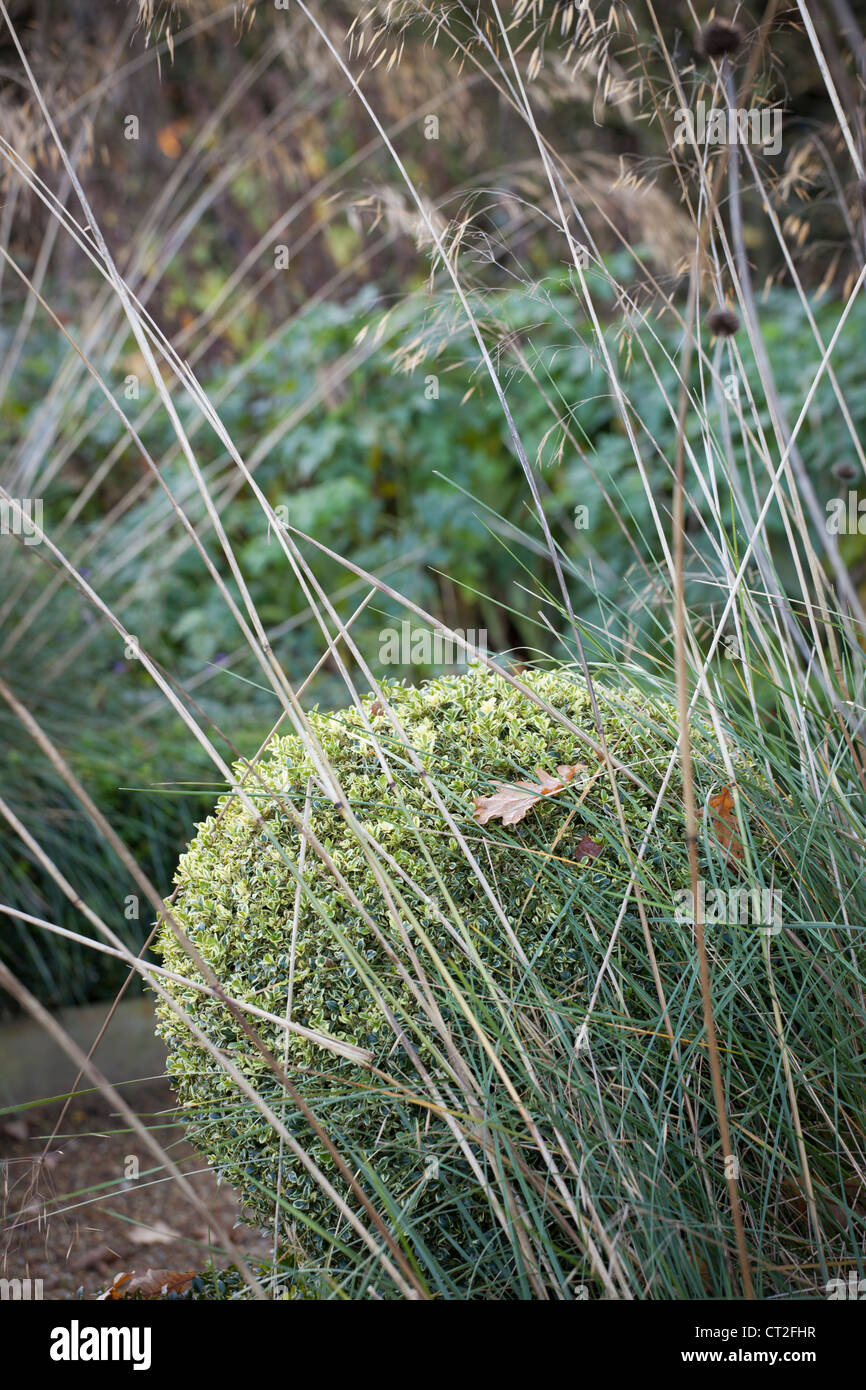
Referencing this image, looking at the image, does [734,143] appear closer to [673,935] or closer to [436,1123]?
[673,935]

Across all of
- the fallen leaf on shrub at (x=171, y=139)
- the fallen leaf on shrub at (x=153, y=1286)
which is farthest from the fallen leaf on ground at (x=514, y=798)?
the fallen leaf on shrub at (x=171, y=139)

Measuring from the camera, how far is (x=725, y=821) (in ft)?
4.95

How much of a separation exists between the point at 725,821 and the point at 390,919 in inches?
20.2

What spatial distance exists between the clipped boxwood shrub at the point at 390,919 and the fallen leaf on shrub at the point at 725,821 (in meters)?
0.06

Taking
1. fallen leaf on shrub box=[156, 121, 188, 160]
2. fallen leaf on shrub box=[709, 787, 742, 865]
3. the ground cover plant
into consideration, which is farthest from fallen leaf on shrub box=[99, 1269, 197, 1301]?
fallen leaf on shrub box=[156, 121, 188, 160]

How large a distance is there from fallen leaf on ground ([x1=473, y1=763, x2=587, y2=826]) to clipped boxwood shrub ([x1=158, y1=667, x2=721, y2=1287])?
2cm

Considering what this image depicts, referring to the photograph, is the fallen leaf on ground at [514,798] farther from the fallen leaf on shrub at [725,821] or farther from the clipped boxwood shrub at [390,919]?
the fallen leaf on shrub at [725,821]

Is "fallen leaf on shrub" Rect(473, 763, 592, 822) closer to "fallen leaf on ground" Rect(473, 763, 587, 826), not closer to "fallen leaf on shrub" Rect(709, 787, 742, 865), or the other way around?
"fallen leaf on ground" Rect(473, 763, 587, 826)

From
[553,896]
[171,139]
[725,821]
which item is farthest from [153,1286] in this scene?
[171,139]

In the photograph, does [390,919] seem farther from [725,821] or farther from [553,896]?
[725,821]

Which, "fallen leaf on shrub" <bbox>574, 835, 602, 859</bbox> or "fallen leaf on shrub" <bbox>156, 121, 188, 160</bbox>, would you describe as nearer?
"fallen leaf on shrub" <bbox>574, 835, 602, 859</bbox>

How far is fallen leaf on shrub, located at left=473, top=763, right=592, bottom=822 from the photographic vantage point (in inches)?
61.3

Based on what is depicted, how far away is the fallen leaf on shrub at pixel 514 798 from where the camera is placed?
156 cm
